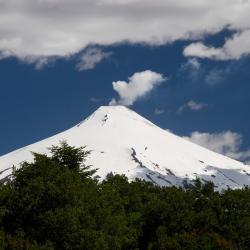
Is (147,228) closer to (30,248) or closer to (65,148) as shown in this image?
(65,148)

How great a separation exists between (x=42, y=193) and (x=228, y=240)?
30356mm

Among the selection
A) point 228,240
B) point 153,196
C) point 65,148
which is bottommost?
point 228,240

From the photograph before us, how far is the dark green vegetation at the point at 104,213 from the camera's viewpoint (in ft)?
222

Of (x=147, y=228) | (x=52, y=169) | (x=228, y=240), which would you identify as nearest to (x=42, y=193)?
(x=52, y=169)

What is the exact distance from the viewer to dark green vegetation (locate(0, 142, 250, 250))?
222ft

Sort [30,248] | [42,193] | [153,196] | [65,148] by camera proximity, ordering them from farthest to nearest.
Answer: [153,196] < [65,148] < [42,193] < [30,248]

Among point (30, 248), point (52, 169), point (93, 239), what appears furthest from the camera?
point (52, 169)

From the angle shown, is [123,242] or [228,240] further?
[228,240]

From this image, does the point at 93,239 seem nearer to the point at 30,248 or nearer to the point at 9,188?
the point at 30,248

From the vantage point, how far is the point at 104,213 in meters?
73.2

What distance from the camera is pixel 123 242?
7544 cm

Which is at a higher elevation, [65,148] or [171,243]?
[65,148]

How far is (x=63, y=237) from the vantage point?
6756 centimetres

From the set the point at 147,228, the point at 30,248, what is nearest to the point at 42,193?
the point at 30,248
